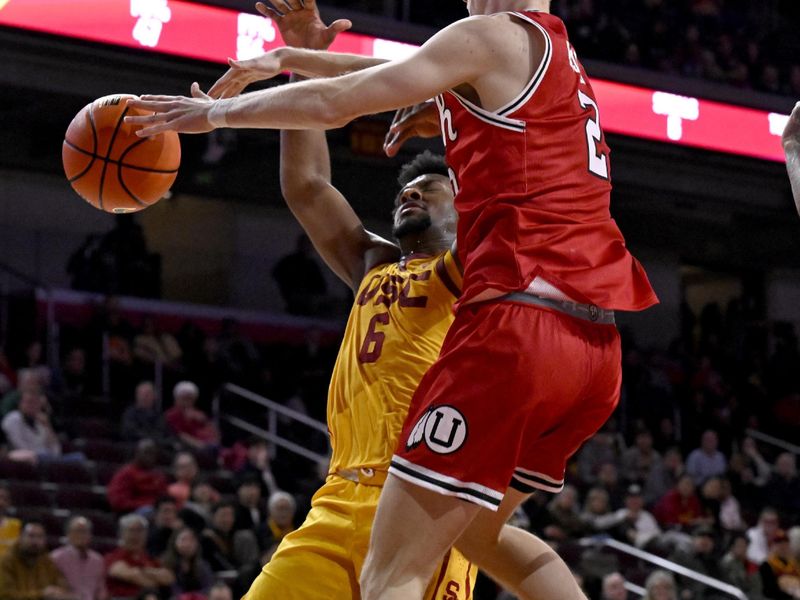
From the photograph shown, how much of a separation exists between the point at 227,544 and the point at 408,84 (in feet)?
25.5

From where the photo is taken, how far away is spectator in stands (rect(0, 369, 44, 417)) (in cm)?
1149

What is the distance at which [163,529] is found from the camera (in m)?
10.3

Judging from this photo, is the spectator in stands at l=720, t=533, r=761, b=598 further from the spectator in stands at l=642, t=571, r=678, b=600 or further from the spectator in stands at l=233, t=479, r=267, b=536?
the spectator in stands at l=233, t=479, r=267, b=536

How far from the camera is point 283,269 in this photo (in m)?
17.9

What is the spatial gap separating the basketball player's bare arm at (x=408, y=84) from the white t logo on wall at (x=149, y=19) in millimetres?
7021

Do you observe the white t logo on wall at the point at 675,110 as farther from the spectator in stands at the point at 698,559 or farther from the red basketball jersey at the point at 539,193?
the red basketball jersey at the point at 539,193

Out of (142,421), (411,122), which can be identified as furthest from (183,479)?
(411,122)

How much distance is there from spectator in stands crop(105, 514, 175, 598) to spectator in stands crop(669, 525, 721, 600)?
189 inches

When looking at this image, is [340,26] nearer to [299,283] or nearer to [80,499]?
[80,499]

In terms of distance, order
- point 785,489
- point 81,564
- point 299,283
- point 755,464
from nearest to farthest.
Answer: point 81,564 → point 785,489 → point 755,464 → point 299,283

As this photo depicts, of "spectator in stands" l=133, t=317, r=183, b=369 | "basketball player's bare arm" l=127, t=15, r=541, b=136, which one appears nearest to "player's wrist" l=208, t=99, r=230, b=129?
"basketball player's bare arm" l=127, t=15, r=541, b=136

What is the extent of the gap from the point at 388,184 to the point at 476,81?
15736 mm

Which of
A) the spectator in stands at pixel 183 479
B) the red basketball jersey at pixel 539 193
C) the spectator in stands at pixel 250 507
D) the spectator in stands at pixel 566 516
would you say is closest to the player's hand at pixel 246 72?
the red basketball jersey at pixel 539 193

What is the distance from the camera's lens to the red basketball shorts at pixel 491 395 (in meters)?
3.27
